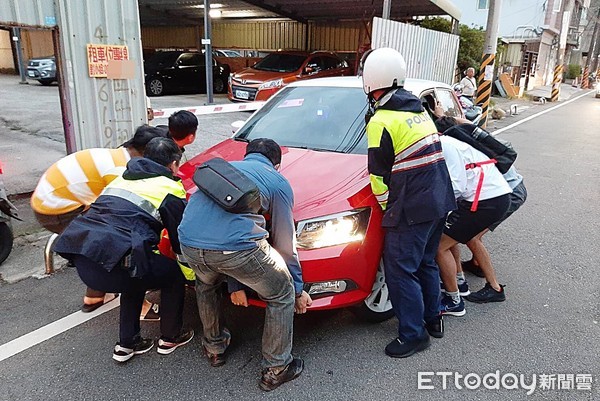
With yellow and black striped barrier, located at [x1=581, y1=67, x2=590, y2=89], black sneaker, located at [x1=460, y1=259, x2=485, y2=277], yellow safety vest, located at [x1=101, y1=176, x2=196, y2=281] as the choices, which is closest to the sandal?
yellow safety vest, located at [x1=101, y1=176, x2=196, y2=281]

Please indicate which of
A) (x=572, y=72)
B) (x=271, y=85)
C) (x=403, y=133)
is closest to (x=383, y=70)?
(x=403, y=133)

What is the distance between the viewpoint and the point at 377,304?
3.21 metres

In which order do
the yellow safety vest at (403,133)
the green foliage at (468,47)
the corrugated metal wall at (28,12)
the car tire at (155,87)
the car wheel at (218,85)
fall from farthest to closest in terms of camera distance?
the green foliage at (468,47), the car wheel at (218,85), the car tire at (155,87), the corrugated metal wall at (28,12), the yellow safety vest at (403,133)

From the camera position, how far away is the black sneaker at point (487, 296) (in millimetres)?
3684

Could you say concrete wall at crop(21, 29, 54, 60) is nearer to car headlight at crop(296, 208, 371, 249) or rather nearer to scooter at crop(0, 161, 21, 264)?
scooter at crop(0, 161, 21, 264)

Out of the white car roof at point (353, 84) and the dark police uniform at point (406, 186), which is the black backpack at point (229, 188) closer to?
the dark police uniform at point (406, 186)

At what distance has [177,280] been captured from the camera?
9.21 feet

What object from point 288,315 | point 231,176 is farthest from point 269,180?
point 288,315

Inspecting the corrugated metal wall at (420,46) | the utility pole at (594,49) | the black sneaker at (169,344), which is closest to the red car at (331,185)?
the black sneaker at (169,344)

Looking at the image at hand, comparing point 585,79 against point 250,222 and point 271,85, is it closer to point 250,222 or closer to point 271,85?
point 271,85

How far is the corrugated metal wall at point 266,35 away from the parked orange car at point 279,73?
16.1 ft

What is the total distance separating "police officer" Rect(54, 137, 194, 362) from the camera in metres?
2.46

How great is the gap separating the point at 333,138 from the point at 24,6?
359 cm

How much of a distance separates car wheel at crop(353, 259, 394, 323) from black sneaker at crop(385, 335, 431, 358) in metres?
0.26
